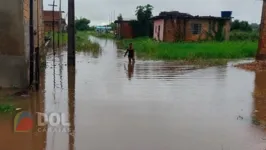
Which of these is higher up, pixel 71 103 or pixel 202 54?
pixel 202 54

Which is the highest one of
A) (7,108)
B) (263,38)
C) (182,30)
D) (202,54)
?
(182,30)

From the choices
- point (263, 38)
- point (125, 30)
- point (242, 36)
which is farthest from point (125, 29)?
point (263, 38)

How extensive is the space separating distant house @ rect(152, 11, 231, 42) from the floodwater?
20713mm

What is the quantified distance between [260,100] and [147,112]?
3.43m

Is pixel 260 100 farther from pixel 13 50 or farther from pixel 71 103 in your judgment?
pixel 13 50

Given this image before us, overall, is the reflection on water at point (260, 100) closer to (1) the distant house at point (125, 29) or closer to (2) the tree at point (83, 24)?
(1) the distant house at point (125, 29)

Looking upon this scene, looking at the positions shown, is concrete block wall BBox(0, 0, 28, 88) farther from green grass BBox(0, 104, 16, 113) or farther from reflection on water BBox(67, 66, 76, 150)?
green grass BBox(0, 104, 16, 113)

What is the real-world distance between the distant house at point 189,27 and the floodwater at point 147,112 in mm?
20713

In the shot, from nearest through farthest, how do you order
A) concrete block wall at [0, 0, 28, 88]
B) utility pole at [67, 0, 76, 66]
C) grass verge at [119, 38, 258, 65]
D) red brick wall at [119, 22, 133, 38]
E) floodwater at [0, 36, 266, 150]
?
floodwater at [0, 36, 266, 150], concrete block wall at [0, 0, 28, 88], utility pole at [67, 0, 76, 66], grass verge at [119, 38, 258, 65], red brick wall at [119, 22, 133, 38]

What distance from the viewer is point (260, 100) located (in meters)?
9.61

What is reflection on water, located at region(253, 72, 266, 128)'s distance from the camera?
7523 millimetres

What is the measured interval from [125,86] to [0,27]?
3.98m

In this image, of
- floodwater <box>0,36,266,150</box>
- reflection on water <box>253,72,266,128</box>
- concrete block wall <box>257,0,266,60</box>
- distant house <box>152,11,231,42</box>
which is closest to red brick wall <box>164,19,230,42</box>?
distant house <box>152,11,231,42</box>

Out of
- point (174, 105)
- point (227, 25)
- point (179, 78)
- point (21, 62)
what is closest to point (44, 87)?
point (21, 62)
